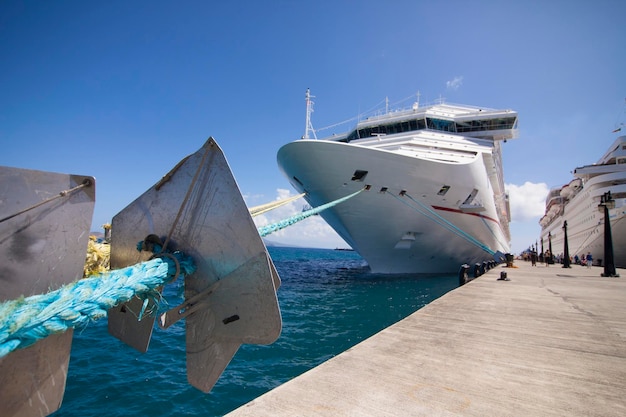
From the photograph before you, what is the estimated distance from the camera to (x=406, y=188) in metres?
12.7

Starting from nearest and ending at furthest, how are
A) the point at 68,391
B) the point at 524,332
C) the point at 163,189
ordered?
the point at 163,189, the point at 524,332, the point at 68,391

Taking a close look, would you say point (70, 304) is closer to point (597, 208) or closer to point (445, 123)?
point (445, 123)

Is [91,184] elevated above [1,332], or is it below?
above

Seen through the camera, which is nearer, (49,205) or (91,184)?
(49,205)

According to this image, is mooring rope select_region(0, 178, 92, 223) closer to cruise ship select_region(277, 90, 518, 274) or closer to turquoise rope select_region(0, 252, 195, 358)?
turquoise rope select_region(0, 252, 195, 358)

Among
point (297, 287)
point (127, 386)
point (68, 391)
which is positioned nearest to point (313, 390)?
point (127, 386)

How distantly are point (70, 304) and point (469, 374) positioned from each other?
110 inches

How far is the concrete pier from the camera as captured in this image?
1.81m

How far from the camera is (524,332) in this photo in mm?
3572

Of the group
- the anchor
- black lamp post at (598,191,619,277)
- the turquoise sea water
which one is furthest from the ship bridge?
the anchor

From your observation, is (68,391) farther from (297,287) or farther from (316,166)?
(297,287)

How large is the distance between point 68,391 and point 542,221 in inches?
2667

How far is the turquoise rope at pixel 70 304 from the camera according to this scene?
1.35 meters

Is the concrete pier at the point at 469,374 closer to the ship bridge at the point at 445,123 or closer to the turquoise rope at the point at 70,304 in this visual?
the turquoise rope at the point at 70,304
